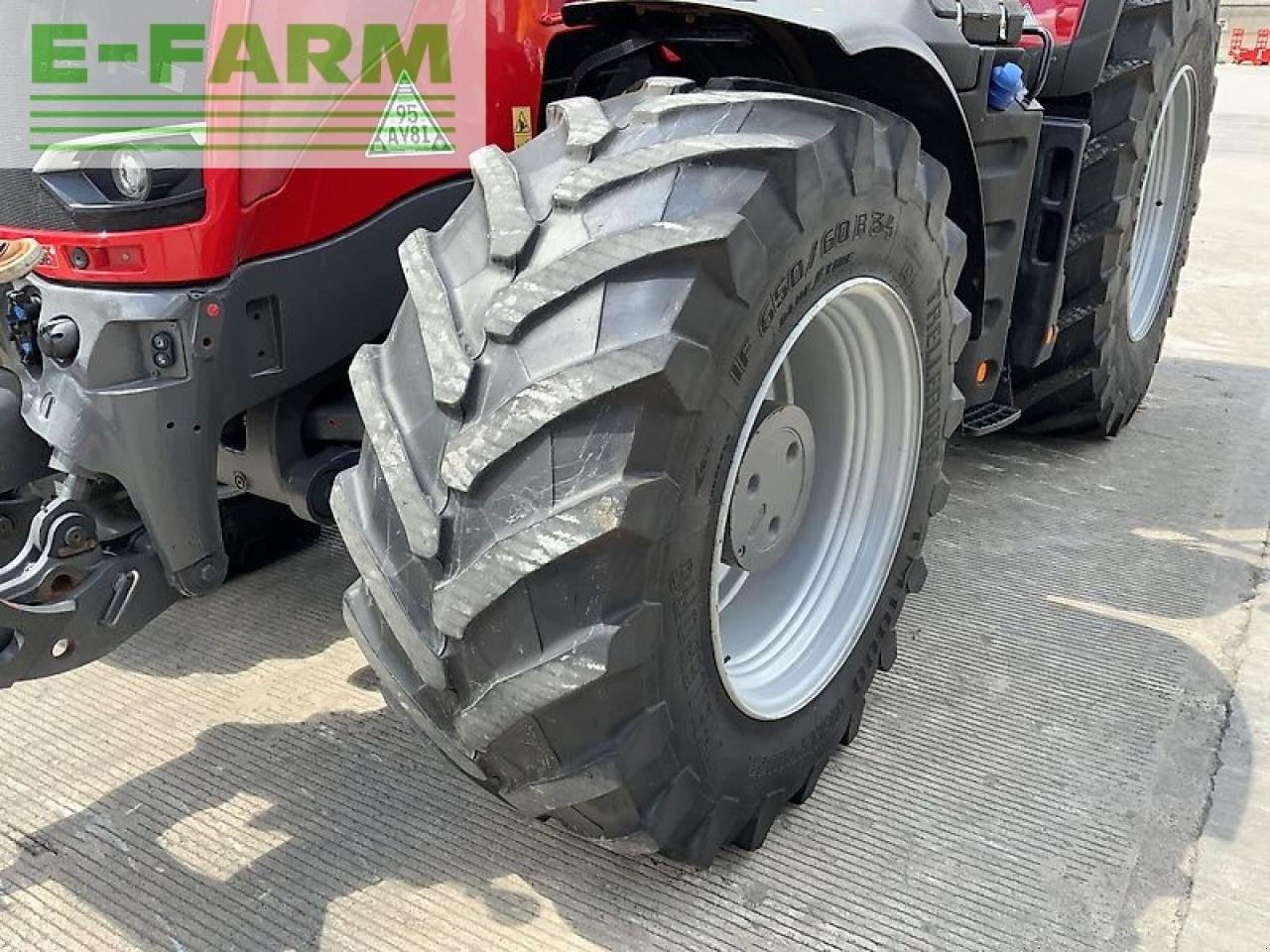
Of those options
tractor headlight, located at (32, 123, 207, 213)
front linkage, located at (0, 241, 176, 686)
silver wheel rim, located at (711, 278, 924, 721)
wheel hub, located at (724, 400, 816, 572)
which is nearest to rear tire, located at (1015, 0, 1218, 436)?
silver wheel rim, located at (711, 278, 924, 721)

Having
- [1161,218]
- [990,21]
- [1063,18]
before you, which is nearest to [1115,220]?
[1063,18]

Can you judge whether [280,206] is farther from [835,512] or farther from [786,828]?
[786,828]

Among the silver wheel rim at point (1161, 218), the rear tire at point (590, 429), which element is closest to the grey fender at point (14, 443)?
the rear tire at point (590, 429)

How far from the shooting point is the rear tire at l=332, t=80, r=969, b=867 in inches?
59.4

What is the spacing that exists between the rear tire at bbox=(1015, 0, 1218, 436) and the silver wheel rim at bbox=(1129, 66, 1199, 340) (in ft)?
0.12

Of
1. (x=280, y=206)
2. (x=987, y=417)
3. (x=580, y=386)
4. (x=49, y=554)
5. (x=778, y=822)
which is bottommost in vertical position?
(x=778, y=822)

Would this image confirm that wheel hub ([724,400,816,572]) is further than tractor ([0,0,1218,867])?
Yes

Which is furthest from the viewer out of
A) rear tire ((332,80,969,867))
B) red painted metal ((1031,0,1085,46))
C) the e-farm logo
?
red painted metal ((1031,0,1085,46))

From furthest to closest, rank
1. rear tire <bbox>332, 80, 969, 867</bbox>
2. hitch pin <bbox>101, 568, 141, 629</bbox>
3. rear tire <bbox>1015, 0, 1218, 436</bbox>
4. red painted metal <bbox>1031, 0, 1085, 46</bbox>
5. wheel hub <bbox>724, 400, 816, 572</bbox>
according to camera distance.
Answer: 1. rear tire <bbox>1015, 0, 1218, 436</bbox>
2. red painted metal <bbox>1031, 0, 1085, 46</bbox>
3. wheel hub <bbox>724, 400, 816, 572</bbox>
4. hitch pin <bbox>101, 568, 141, 629</bbox>
5. rear tire <bbox>332, 80, 969, 867</bbox>

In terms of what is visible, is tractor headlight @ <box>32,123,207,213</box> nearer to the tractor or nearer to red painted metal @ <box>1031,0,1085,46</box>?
the tractor

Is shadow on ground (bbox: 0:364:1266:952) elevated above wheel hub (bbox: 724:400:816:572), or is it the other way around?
wheel hub (bbox: 724:400:816:572)

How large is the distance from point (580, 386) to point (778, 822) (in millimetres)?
1121

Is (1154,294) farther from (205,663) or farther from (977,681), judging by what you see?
(205,663)

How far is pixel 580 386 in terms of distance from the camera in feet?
4.87
